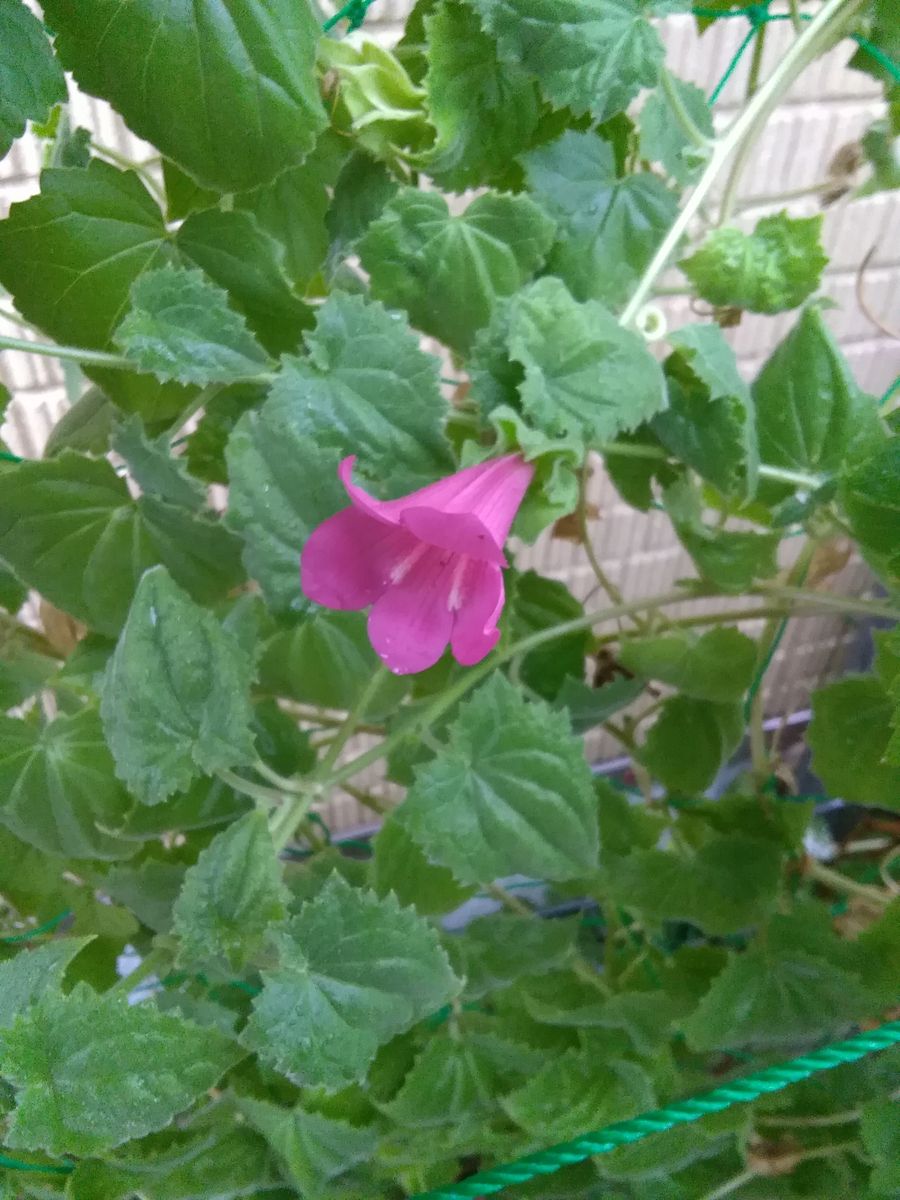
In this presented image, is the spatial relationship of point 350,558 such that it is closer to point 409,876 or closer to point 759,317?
point 409,876

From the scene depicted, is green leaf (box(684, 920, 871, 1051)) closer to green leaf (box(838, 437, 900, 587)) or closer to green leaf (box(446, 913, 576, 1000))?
green leaf (box(446, 913, 576, 1000))

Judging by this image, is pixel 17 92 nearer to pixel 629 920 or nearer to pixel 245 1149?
pixel 245 1149

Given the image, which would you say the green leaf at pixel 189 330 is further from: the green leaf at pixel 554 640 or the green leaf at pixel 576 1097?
the green leaf at pixel 576 1097

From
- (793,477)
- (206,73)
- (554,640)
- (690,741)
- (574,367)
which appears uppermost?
(206,73)

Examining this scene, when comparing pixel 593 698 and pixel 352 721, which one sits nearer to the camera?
pixel 352 721

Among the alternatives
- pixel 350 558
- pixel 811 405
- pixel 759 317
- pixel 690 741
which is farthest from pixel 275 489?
pixel 759 317

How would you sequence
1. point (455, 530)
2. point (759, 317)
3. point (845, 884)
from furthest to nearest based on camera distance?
point (759, 317) → point (845, 884) → point (455, 530)

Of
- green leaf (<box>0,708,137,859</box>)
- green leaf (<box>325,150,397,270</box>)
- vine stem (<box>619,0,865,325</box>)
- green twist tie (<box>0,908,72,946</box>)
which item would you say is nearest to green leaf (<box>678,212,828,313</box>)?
vine stem (<box>619,0,865,325</box>)

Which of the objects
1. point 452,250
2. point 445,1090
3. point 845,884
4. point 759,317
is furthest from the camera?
point 759,317
